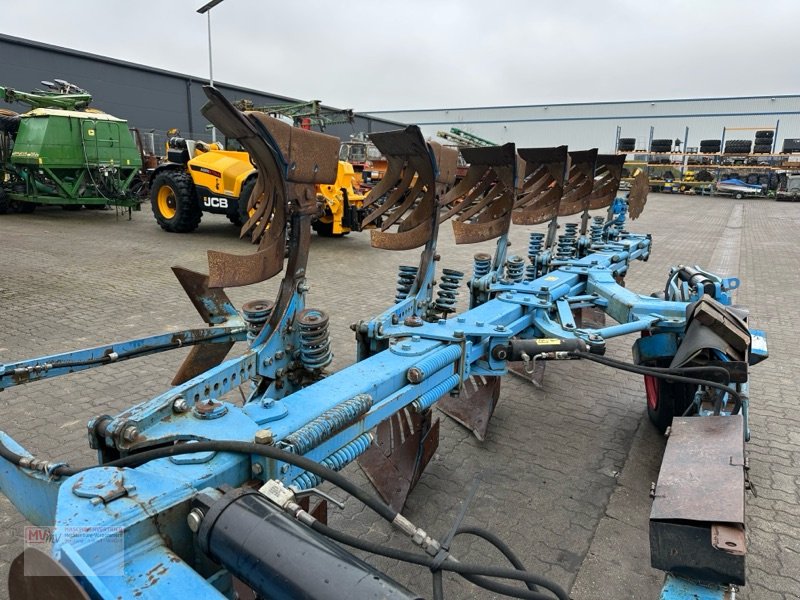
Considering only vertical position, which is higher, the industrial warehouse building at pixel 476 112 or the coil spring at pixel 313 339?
the industrial warehouse building at pixel 476 112

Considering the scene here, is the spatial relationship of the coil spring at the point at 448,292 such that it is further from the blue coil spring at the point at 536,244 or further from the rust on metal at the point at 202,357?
the blue coil spring at the point at 536,244

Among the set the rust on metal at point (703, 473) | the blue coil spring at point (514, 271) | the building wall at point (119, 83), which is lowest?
the rust on metal at point (703, 473)

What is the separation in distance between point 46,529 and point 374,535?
150cm

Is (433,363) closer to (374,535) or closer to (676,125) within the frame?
(374,535)

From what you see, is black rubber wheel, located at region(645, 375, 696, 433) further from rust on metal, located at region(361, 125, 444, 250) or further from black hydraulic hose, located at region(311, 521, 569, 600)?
black hydraulic hose, located at region(311, 521, 569, 600)

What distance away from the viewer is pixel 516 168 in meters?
3.54

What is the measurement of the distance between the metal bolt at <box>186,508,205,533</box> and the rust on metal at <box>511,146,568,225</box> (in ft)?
10.8

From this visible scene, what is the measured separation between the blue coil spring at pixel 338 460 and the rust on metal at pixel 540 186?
8.66 ft

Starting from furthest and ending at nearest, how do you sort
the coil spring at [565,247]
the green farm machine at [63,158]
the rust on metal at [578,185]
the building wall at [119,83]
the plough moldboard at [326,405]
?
1. the building wall at [119,83]
2. the green farm machine at [63,158]
3. the rust on metal at [578,185]
4. the coil spring at [565,247]
5. the plough moldboard at [326,405]

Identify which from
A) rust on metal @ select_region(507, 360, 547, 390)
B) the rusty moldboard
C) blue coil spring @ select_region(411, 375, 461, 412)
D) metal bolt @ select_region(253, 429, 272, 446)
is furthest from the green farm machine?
the rusty moldboard

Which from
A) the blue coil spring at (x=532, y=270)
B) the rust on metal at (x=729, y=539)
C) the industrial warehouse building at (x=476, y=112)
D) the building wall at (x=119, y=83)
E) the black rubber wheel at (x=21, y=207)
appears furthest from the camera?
the industrial warehouse building at (x=476, y=112)

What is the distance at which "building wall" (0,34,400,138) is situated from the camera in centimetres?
1912

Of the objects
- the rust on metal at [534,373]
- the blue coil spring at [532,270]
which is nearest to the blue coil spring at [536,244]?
the blue coil spring at [532,270]

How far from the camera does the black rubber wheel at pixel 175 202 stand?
34.2ft
